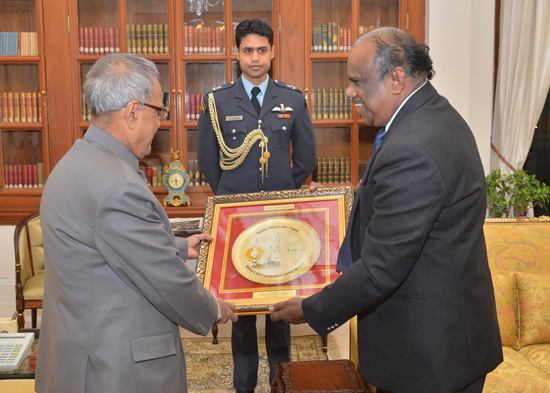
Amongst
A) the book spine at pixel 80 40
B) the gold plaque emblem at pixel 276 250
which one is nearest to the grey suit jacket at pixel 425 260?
the gold plaque emblem at pixel 276 250

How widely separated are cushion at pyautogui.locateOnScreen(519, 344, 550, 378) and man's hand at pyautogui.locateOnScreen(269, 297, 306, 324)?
1.49 m

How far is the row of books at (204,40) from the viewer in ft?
16.2

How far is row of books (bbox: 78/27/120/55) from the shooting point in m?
4.90

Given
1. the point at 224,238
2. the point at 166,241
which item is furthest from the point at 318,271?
the point at 166,241

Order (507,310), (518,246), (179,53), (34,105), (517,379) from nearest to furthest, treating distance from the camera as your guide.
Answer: (517,379)
(507,310)
(518,246)
(179,53)
(34,105)

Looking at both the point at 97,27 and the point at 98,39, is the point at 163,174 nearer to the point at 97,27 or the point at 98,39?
the point at 98,39

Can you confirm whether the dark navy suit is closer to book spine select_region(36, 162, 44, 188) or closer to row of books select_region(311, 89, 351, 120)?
row of books select_region(311, 89, 351, 120)

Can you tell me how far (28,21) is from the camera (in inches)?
195

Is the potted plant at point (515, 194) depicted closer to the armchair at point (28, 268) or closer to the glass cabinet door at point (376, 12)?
the glass cabinet door at point (376, 12)

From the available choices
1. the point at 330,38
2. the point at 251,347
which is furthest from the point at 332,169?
the point at 251,347

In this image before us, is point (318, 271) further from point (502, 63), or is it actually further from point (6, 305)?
point (6, 305)

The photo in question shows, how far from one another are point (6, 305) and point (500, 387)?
4152mm

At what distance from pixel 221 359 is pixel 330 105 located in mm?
2367

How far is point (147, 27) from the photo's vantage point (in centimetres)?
489
